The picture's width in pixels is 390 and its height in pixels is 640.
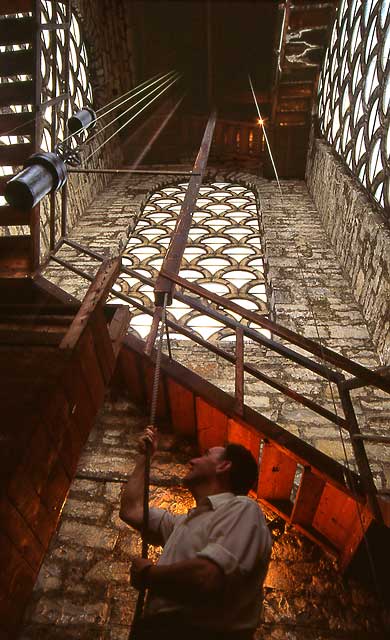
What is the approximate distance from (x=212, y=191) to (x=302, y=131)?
226 cm

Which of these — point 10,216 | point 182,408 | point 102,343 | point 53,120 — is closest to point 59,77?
point 53,120

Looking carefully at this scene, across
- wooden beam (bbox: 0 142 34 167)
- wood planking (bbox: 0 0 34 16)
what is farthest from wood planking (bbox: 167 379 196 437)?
wood planking (bbox: 0 0 34 16)

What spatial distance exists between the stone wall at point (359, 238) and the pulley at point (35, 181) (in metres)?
3.56

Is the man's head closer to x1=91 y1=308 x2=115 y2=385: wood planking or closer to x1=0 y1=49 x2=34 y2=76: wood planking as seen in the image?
x1=91 y1=308 x2=115 y2=385: wood planking

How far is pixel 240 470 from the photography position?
6.79ft

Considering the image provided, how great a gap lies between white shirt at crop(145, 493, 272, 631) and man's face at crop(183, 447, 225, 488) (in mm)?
246

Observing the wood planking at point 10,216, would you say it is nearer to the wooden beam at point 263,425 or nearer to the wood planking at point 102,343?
the wooden beam at point 263,425

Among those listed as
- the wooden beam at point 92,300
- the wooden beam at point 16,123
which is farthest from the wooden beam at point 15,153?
the wooden beam at point 92,300

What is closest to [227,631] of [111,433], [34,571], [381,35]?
[34,571]

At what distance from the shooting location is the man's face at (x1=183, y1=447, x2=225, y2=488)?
2.09 m

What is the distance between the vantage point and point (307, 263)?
268 inches

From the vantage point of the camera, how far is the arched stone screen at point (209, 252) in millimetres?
6156

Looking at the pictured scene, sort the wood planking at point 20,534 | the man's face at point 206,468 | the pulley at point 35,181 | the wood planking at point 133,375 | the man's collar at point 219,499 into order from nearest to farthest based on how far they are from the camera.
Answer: the man's collar at point 219,499
the wood planking at point 20,534
the man's face at point 206,468
the pulley at point 35,181
the wood planking at point 133,375

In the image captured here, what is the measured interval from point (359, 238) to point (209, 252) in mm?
2517
